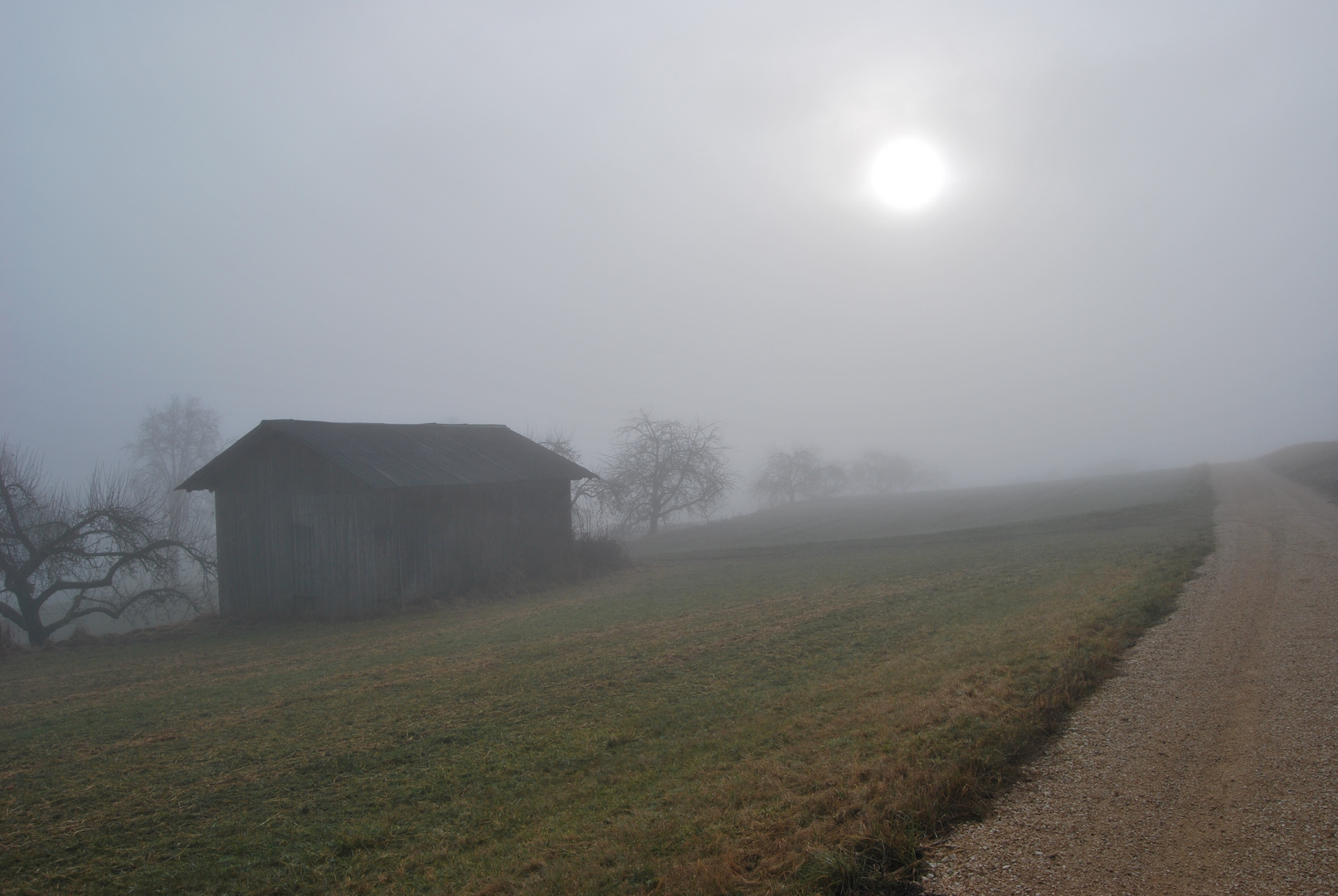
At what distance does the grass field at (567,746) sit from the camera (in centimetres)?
584

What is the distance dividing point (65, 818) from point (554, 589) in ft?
63.4

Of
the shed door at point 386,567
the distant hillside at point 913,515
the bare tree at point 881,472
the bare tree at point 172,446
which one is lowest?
the distant hillside at point 913,515

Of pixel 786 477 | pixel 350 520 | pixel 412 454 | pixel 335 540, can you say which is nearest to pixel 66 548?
pixel 335 540

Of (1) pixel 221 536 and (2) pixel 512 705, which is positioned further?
(1) pixel 221 536

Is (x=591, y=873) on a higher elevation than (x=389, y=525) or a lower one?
lower

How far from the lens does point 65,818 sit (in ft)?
24.3

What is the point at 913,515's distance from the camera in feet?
163

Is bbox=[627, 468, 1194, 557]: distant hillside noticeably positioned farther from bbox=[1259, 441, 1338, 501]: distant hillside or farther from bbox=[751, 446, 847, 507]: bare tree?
bbox=[751, 446, 847, 507]: bare tree

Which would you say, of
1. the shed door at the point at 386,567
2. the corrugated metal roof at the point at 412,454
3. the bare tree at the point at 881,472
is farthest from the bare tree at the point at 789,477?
the shed door at the point at 386,567

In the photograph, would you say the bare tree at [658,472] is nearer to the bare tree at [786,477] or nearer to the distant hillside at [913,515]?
the distant hillside at [913,515]

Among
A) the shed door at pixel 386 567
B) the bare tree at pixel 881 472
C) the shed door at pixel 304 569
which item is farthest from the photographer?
the bare tree at pixel 881 472

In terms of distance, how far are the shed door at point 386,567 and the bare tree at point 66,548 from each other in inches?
251

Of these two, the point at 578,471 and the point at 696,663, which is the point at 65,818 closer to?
the point at 696,663

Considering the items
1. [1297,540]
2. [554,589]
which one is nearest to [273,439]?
[554,589]
